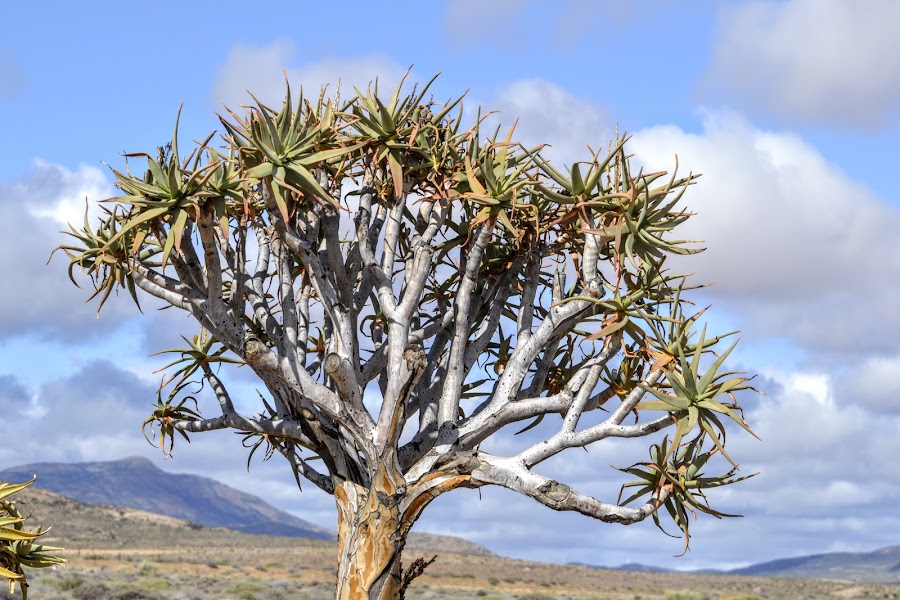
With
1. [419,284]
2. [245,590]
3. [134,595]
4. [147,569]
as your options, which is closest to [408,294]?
[419,284]

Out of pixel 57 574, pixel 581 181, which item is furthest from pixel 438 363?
pixel 57 574

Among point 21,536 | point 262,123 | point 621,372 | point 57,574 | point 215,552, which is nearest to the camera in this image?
point 21,536

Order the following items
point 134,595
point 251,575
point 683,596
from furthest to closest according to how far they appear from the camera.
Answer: point 251,575 < point 683,596 < point 134,595

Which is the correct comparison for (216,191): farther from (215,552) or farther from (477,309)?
(215,552)

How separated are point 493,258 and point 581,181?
1539mm

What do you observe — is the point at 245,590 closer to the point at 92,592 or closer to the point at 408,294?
the point at 92,592

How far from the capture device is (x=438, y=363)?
1234cm

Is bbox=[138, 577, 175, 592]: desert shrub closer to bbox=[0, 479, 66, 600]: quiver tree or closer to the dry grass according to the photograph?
the dry grass

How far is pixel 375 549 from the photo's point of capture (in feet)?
33.9

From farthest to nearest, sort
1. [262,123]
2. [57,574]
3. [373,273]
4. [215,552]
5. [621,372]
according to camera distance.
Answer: [215,552], [57,574], [621,372], [373,273], [262,123]

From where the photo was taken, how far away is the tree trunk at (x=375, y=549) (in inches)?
405

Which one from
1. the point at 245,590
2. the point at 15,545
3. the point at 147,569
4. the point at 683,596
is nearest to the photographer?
the point at 15,545

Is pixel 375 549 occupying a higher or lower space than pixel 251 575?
lower

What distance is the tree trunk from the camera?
10.3m
